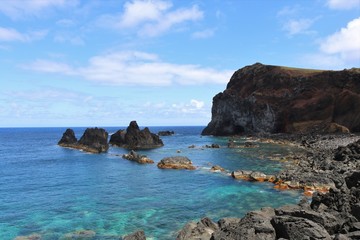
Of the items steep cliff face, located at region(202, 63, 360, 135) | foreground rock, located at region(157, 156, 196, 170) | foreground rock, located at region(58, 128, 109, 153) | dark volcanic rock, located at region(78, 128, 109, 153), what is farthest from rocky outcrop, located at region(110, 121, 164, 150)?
steep cliff face, located at region(202, 63, 360, 135)

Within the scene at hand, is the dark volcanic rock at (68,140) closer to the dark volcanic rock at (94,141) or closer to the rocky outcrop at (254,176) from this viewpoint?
the dark volcanic rock at (94,141)

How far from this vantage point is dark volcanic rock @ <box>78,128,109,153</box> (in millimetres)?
99438

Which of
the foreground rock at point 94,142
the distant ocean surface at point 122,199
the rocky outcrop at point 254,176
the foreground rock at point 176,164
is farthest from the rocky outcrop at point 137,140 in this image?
the rocky outcrop at point 254,176

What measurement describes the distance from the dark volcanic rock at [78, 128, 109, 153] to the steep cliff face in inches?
2784

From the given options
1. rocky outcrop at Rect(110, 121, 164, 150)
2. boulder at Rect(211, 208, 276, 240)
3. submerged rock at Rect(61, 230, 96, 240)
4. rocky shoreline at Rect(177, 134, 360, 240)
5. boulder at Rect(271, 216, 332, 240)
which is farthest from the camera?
rocky outcrop at Rect(110, 121, 164, 150)

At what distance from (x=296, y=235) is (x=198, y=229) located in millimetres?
7582

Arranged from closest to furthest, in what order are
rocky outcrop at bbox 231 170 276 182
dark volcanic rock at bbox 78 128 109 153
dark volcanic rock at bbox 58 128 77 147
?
rocky outcrop at bbox 231 170 276 182 → dark volcanic rock at bbox 78 128 109 153 → dark volcanic rock at bbox 58 128 77 147

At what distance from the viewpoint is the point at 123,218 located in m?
31.0

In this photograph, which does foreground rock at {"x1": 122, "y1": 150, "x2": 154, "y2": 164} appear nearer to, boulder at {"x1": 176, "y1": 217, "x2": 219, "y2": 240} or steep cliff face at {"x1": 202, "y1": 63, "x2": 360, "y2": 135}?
boulder at {"x1": 176, "y1": 217, "x2": 219, "y2": 240}

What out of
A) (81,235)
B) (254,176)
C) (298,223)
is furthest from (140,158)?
(298,223)

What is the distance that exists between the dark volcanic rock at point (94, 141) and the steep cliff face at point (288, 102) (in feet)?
232

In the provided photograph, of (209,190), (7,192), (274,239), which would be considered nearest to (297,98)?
(209,190)

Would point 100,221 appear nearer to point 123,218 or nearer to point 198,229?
point 123,218

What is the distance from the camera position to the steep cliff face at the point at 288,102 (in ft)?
401
